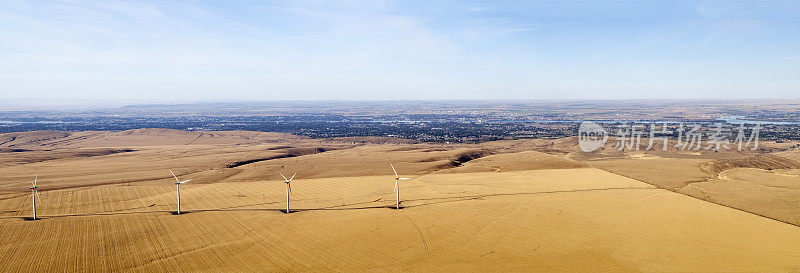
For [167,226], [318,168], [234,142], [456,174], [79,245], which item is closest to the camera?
[79,245]

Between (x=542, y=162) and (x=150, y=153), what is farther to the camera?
(x=150, y=153)

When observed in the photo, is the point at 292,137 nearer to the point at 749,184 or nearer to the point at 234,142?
the point at 234,142

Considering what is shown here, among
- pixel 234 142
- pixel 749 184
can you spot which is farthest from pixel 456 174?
pixel 234 142

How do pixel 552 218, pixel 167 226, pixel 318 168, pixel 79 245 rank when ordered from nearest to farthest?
pixel 79 245, pixel 167 226, pixel 552 218, pixel 318 168

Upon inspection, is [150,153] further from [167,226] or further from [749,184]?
[749,184]

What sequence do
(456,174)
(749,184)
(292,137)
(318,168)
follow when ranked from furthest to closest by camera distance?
1. (292,137)
2. (318,168)
3. (456,174)
4. (749,184)

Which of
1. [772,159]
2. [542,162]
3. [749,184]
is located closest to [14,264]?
[542,162]
